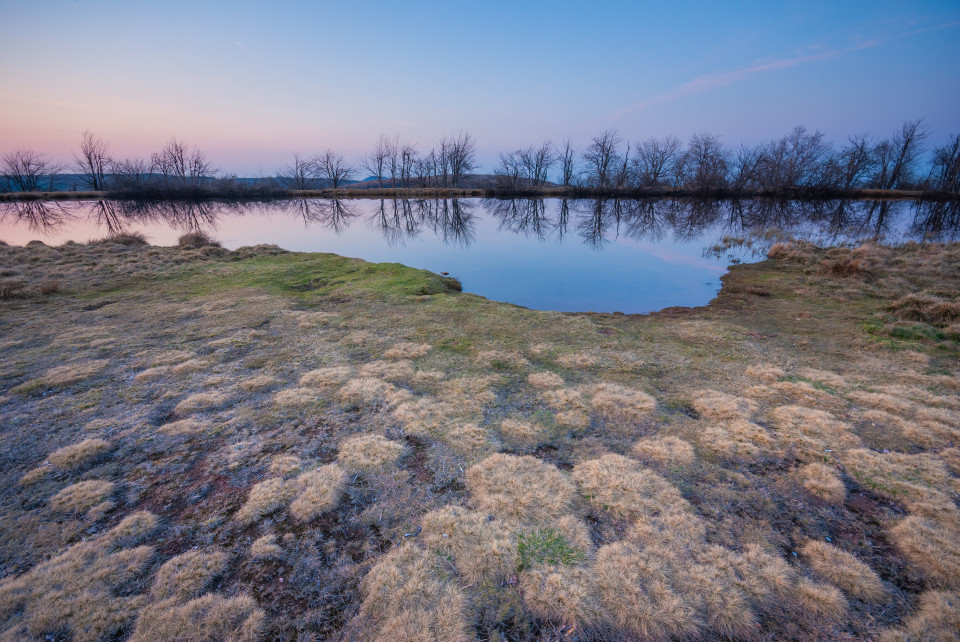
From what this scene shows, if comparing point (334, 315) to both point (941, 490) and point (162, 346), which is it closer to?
point (162, 346)

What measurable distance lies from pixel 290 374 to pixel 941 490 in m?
11.4

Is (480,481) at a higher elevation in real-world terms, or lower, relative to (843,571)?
lower

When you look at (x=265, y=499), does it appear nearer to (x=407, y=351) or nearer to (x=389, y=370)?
(x=389, y=370)

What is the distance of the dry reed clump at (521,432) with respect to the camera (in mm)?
6352

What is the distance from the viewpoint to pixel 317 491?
5.14m

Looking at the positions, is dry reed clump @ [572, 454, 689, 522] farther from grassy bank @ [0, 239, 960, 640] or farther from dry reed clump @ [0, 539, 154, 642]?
dry reed clump @ [0, 539, 154, 642]

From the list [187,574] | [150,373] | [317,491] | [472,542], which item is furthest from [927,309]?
[150,373]

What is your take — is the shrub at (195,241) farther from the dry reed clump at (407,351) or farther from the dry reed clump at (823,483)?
the dry reed clump at (823,483)

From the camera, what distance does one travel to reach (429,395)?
307 inches

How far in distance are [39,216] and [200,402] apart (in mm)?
60086

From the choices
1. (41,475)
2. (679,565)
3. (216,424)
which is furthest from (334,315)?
(679,565)

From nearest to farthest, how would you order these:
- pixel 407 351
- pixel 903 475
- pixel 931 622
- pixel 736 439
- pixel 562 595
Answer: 1. pixel 931 622
2. pixel 562 595
3. pixel 903 475
4. pixel 736 439
5. pixel 407 351

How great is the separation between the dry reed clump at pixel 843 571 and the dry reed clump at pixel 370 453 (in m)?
5.42

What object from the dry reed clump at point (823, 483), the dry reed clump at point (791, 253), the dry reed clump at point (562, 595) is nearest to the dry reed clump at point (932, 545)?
the dry reed clump at point (823, 483)
